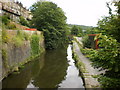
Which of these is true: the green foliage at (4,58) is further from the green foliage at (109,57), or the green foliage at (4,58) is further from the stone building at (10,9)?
the stone building at (10,9)

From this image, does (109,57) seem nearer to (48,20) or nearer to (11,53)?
(11,53)

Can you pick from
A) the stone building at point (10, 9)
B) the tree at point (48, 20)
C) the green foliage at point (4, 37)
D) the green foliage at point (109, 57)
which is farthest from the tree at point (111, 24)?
the stone building at point (10, 9)

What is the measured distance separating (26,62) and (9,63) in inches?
138

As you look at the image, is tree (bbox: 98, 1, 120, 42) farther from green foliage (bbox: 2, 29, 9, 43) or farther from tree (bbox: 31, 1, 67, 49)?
tree (bbox: 31, 1, 67, 49)

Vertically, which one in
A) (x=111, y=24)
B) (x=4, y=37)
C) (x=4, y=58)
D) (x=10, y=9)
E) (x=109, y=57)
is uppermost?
(x=10, y=9)

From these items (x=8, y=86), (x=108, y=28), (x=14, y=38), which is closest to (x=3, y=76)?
(x=8, y=86)

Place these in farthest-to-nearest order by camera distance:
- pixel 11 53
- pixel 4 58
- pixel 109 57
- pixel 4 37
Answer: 1. pixel 11 53
2. pixel 4 37
3. pixel 4 58
4. pixel 109 57

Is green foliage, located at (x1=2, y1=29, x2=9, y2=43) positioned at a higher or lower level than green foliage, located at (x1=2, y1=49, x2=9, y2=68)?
higher

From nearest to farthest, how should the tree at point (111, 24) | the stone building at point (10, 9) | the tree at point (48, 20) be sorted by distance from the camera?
the tree at point (111, 24), the tree at point (48, 20), the stone building at point (10, 9)

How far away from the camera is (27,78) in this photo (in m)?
8.66

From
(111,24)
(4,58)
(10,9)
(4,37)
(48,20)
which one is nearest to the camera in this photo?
(111,24)

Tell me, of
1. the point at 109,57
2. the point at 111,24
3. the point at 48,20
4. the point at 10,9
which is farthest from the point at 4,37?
the point at 10,9

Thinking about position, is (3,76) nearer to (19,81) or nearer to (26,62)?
(19,81)

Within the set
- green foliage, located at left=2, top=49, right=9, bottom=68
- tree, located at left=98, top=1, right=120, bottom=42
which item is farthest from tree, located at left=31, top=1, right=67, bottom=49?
tree, located at left=98, top=1, right=120, bottom=42
